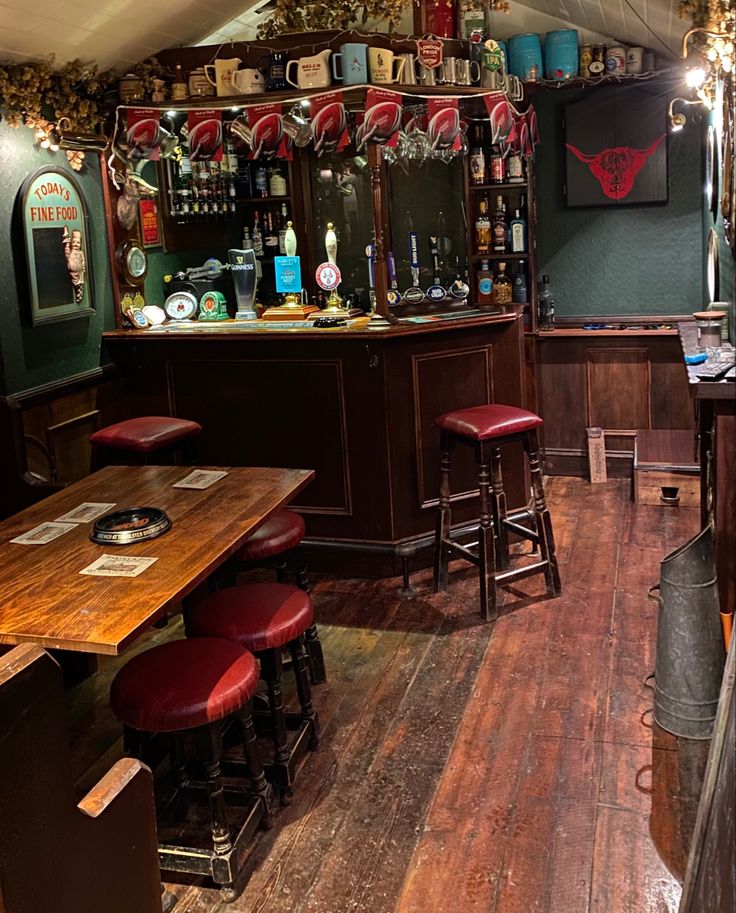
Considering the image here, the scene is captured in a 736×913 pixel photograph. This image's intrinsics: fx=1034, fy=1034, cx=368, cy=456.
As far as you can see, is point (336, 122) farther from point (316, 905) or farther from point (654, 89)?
point (316, 905)

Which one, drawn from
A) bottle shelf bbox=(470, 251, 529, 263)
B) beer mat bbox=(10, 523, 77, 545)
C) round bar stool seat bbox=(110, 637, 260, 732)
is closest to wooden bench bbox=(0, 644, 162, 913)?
round bar stool seat bbox=(110, 637, 260, 732)

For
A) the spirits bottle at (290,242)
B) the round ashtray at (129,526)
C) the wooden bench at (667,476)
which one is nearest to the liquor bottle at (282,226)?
the spirits bottle at (290,242)

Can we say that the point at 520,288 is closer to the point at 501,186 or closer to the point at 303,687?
the point at 501,186

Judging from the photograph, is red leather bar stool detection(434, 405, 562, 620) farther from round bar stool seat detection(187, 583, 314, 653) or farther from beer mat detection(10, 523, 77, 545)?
beer mat detection(10, 523, 77, 545)

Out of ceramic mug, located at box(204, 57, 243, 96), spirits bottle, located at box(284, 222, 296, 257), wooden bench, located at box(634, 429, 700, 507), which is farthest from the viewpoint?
spirits bottle, located at box(284, 222, 296, 257)

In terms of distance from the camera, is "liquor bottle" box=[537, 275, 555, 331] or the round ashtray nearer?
the round ashtray

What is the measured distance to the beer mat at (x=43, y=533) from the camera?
3.18m

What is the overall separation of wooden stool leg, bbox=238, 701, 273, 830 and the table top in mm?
439

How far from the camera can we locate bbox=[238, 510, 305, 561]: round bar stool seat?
3820mm

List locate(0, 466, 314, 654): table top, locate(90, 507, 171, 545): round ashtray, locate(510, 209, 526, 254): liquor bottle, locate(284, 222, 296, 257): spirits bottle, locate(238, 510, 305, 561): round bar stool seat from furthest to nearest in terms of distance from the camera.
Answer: locate(510, 209, 526, 254): liquor bottle
locate(284, 222, 296, 257): spirits bottle
locate(238, 510, 305, 561): round bar stool seat
locate(90, 507, 171, 545): round ashtray
locate(0, 466, 314, 654): table top

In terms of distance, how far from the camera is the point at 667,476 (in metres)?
6.15

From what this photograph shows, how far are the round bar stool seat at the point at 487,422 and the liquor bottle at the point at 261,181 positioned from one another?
2841 mm

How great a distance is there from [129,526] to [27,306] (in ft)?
6.97

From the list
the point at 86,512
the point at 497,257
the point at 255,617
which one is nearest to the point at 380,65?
the point at 497,257
